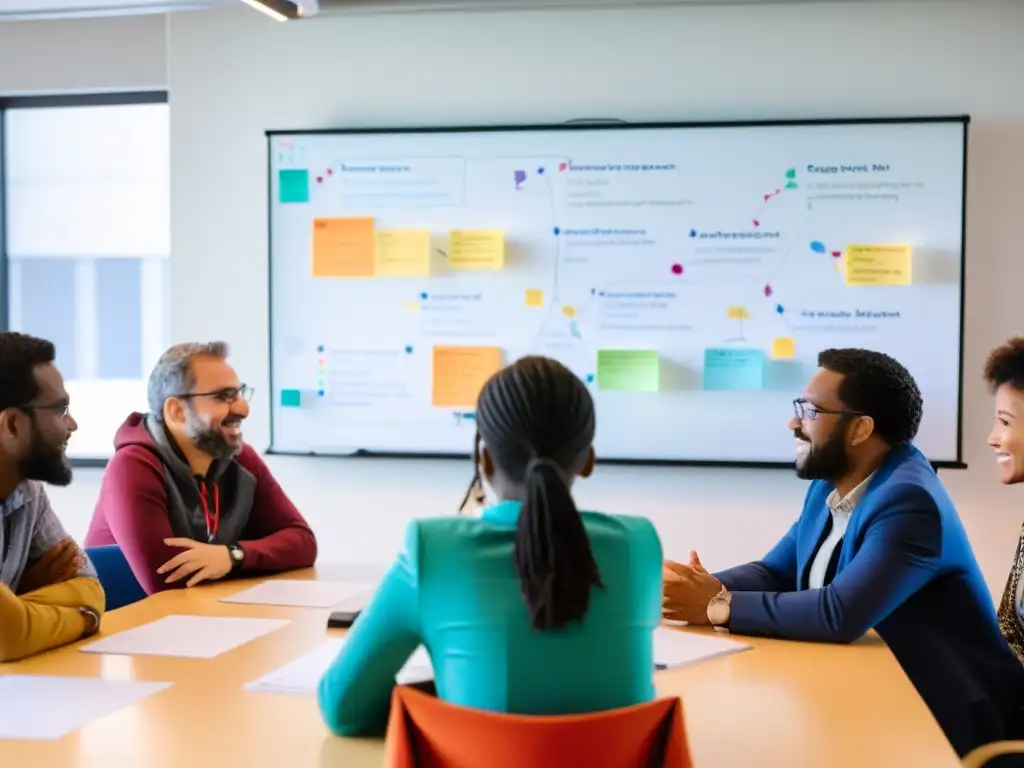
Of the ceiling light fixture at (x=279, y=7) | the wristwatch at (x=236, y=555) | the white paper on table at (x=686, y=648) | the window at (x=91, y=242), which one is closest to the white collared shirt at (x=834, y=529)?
the white paper on table at (x=686, y=648)

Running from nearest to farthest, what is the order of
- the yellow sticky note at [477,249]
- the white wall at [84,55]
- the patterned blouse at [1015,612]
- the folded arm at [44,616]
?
1. the folded arm at [44,616]
2. the patterned blouse at [1015,612]
3. the yellow sticky note at [477,249]
4. the white wall at [84,55]

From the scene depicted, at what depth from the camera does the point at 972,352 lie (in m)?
3.69

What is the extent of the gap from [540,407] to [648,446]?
2477mm

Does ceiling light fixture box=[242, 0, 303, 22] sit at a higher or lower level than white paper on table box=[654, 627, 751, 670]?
higher

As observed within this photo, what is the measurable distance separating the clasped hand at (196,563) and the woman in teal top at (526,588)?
123 cm

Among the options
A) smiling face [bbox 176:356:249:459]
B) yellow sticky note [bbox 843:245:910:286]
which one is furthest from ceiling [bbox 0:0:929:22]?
smiling face [bbox 176:356:249:459]

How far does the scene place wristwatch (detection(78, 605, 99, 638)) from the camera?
6.87 feet

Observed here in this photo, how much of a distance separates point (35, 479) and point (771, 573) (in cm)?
166

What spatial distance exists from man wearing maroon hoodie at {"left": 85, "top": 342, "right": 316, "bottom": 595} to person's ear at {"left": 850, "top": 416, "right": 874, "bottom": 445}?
1.42 meters

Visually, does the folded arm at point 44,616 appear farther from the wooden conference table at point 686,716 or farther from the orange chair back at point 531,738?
the orange chair back at point 531,738

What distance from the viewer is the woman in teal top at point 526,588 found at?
4.42ft

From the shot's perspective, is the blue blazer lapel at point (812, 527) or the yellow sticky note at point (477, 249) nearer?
the blue blazer lapel at point (812, 527)

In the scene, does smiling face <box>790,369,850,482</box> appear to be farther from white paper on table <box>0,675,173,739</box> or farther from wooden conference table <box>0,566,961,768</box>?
white paper on table <box>0,675,173,739</box>

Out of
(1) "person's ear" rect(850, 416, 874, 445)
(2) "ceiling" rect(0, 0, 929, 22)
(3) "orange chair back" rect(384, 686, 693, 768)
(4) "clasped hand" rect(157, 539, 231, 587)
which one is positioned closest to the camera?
(3) "orange chair back" rect(384, 686, 693, 768)
